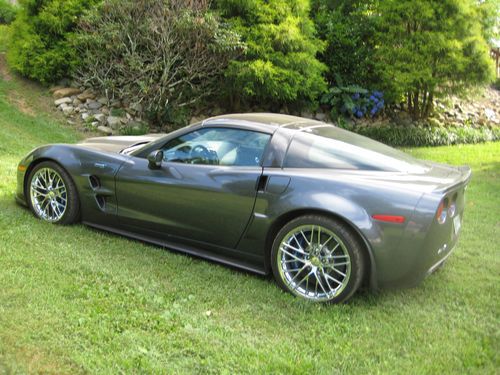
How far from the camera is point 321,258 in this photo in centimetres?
384

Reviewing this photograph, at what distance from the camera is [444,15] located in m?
11.4

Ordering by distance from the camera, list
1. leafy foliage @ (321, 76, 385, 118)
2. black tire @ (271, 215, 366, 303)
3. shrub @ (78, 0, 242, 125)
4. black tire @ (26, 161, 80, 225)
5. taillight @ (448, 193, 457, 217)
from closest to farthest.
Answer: black tire @ (271, 215, 366, 303) < taillight @ (448, 193, 457, 217) < black tire @ (26, 161, 80, 225) < shrub @ (78, 0, 242, 125) < leafy foliage @ (321, 76, 385, 118)

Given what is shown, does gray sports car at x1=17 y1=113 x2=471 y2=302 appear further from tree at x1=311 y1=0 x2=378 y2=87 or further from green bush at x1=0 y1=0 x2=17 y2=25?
green bush at x1=0 y1=0 x2=17 y2=25

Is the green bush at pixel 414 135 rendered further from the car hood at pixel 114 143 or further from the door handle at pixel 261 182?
the door handle at pixel 261 182

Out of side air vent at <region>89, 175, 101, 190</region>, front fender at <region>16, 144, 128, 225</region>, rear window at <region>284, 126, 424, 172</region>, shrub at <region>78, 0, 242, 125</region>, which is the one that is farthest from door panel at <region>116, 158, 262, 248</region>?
shrub at <region>78, 0, 242, 125</region>

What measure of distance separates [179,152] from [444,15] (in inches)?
351

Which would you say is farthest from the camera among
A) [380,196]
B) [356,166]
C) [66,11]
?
[66,11]

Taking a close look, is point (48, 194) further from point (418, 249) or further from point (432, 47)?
point (432, 47)

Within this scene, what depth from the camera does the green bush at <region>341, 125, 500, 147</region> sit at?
460 inches

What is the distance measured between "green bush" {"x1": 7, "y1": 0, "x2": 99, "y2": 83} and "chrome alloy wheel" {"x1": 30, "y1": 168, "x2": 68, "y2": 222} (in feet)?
21.1

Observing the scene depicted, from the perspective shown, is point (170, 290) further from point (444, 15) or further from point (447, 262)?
point (444, 15)

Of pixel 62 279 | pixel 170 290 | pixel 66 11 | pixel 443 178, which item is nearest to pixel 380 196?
pixel 443 178

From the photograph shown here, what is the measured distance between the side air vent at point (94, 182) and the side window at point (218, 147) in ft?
2.36

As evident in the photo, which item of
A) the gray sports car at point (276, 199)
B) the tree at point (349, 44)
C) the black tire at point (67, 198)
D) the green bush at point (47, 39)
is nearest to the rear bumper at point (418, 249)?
the gray sports car at point (276, 199)
